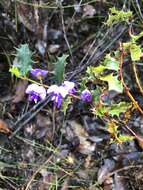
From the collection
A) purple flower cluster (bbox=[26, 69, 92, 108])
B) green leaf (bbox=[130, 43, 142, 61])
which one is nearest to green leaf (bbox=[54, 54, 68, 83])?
purple flower cluster (bbox=[26, 69, 92, 108])

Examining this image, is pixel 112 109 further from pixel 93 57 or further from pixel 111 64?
pixel 93 57

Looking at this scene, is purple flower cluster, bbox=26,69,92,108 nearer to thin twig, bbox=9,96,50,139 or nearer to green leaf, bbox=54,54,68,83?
green leaf, bbox=54,54,68,83

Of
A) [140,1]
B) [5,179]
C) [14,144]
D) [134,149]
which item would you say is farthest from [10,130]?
[140,1]

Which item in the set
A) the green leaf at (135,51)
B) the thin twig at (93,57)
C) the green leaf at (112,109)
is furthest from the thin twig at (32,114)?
the green leaf at (135,51)

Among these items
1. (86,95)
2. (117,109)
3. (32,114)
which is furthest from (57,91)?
(32,114)

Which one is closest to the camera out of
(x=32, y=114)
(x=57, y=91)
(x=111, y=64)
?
(x=111, y=64)

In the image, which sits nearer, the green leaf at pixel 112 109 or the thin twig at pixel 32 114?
the green leaf at pixel 112 109

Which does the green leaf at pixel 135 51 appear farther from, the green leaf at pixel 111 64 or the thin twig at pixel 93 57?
the thin twig at pixel 93 57

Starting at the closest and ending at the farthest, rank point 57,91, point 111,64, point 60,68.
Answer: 1. point 111,64
2. point 57,91
3. point 60,68

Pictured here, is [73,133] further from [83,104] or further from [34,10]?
[34,10]
